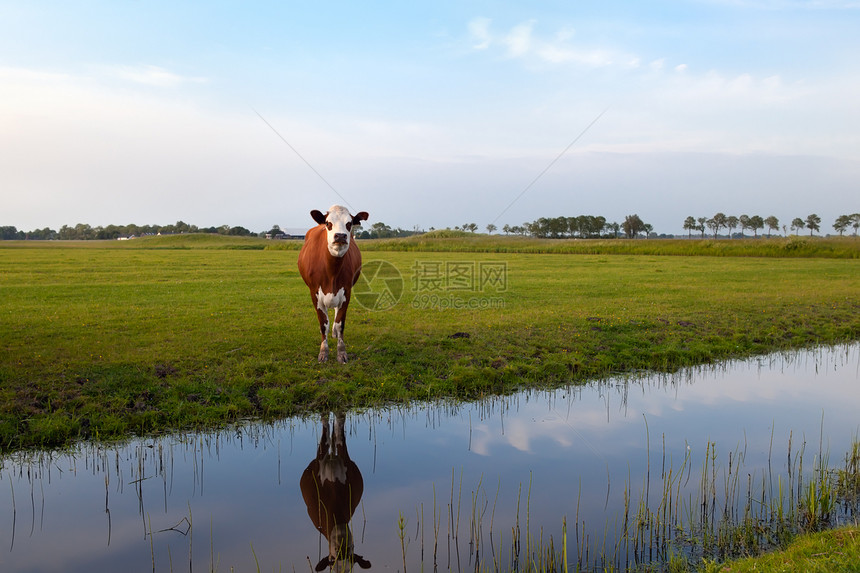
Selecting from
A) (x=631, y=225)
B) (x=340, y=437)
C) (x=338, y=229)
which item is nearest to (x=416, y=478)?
(x=340, y=437)

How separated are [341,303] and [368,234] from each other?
92512mm

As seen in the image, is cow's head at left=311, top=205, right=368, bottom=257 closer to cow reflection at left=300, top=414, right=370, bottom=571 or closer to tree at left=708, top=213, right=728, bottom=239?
cow reflection at left=300, top=414, right=370, bottom=571

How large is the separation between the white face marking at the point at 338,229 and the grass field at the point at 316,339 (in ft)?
7.22

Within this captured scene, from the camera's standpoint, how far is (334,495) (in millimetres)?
6648

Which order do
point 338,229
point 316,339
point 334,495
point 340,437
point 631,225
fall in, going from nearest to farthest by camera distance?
point 334,495, point 340,437, point 338,229, point 316,339, point 631,225

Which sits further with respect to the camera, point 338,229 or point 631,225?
point 631,225

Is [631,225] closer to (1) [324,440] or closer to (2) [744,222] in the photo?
(2) [744,222]

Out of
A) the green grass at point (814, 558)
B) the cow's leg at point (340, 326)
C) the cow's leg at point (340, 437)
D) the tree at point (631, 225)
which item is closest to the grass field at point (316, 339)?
the cow's leg at point (340, 326)

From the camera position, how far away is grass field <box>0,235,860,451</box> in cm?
911

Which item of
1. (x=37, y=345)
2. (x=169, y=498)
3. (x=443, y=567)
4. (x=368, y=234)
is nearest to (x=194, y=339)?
(x=37, y=345)

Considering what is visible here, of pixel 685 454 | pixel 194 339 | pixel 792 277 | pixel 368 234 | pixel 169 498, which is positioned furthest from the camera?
pixel 368 234

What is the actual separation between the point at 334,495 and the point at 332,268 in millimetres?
5468

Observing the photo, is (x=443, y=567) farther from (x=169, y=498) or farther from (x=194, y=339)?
(x=194, y=339)

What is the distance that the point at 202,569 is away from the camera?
516cm
